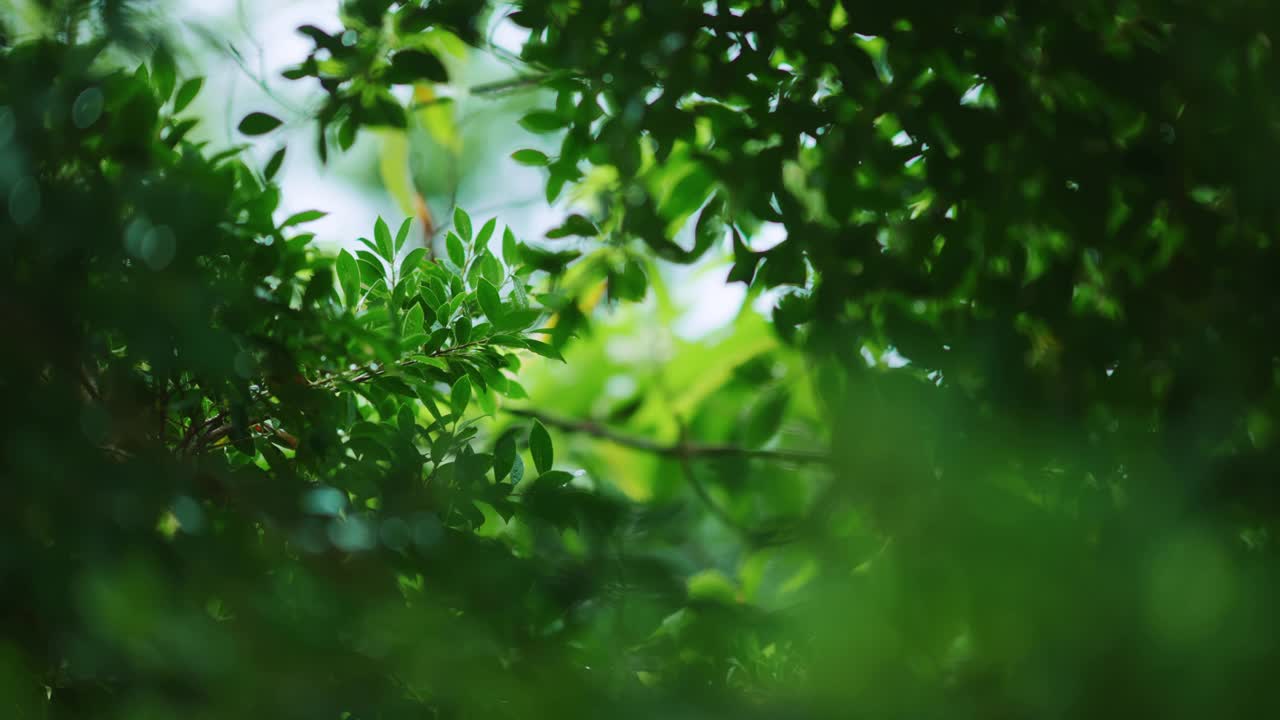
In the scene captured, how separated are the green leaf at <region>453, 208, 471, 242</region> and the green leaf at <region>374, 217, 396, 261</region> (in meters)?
0.07

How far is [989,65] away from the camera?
0.66 m

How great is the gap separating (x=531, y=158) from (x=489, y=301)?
15 centimetres

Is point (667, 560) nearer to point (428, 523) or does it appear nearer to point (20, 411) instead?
point (428, 523)

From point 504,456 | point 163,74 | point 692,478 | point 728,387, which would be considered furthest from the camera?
point 692,478

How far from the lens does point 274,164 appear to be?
0.74m

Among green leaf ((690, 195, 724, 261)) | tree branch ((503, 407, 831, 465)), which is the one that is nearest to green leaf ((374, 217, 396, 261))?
tree branch ((503, 407, 831, 465))

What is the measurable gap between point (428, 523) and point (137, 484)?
0.56 ft

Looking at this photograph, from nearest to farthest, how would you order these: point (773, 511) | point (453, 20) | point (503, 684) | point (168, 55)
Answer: point (503, 684)
point (168, 55)
point (453, 20)
point (773, 511)

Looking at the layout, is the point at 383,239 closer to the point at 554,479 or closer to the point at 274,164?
the point at 274,164

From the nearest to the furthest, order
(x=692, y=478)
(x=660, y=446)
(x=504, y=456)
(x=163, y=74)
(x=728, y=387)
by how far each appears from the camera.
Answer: (x=163, y=74) < (x=504, y=456) < (x=728, y=387) < (x=692, y=478) < (x=660, y=446)

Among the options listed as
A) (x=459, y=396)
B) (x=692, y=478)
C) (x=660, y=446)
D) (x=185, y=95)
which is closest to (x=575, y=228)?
(x=459, y=396)

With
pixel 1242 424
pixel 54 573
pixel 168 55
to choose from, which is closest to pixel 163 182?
pixel 168 55

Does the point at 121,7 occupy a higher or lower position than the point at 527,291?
higher

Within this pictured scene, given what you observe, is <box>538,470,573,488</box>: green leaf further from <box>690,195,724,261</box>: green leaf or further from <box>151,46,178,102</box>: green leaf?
<box>151,46,178,102</box>: green leaf
